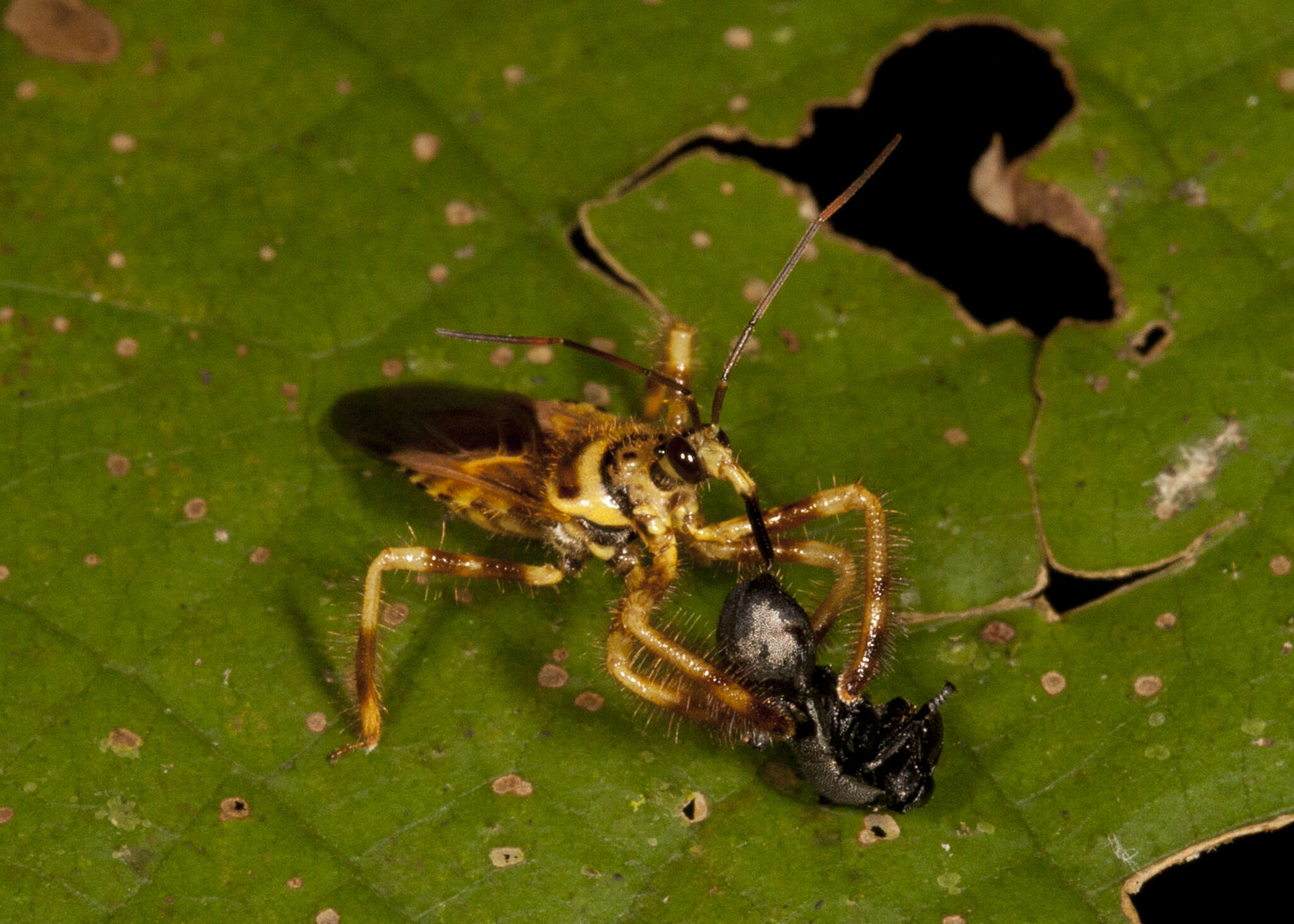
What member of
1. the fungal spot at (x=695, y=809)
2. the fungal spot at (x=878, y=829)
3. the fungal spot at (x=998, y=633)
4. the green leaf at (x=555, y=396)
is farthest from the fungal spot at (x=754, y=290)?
the fungal spot at (x=878, y=829)

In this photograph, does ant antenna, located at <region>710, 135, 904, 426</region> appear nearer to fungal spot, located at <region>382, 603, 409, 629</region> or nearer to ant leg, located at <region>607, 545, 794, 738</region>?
ant leg, located at <region>607, 545, 794, 738</region>

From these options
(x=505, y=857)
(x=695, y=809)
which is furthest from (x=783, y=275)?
(x=505, y=857)

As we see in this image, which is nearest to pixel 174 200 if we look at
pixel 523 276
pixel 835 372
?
pixel 523 276

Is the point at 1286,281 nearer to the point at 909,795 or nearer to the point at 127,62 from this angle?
the point at 909,795

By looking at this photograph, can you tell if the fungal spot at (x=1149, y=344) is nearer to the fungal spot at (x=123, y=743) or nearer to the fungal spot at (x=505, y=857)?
the fungal spot at (x=505, y=857)

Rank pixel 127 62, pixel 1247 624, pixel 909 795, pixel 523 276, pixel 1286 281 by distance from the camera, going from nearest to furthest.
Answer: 1. pixel 909 795
2. pixel 1247 624
3. pixel 1286 281
4. pixel 523 276
5. pixel 127 62

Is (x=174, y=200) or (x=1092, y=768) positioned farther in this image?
(x=174, y=200)
